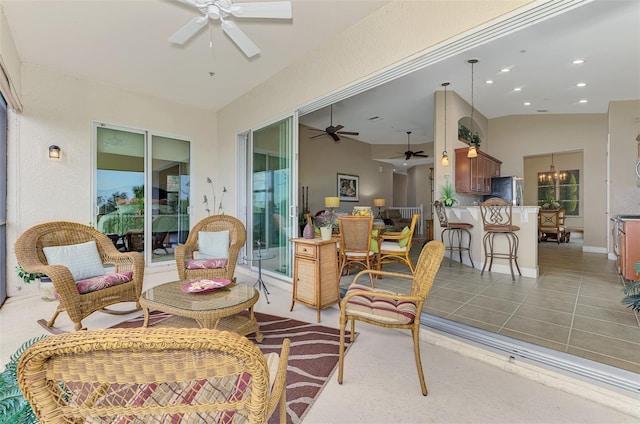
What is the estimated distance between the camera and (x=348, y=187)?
940 centimetres

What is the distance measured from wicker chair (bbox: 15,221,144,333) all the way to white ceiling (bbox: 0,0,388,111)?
7.10ft

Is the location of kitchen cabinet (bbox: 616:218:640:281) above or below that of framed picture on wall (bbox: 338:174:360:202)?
below

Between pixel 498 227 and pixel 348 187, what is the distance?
220 inches

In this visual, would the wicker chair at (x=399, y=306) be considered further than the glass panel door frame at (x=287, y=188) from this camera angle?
No

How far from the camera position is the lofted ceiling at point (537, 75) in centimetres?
343

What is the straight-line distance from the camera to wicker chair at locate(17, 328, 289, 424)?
625 mm

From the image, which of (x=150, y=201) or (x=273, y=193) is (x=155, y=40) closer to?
(x=273, y=193)

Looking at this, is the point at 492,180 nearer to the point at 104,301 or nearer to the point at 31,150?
the point at 104,301

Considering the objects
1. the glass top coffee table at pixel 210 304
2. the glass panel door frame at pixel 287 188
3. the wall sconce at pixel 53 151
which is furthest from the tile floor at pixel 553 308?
the wall sconce at pixel 53 151

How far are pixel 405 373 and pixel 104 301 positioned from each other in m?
2.75

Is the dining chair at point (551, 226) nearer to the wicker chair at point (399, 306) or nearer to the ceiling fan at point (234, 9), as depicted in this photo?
the wicker chair at point (399, 306)

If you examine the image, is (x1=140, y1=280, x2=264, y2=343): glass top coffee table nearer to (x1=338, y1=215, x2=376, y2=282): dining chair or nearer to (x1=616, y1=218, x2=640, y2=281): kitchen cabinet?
(x1=338, y1=215, x2=376, y2=282): dining chair

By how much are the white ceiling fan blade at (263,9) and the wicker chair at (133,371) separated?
2.45m

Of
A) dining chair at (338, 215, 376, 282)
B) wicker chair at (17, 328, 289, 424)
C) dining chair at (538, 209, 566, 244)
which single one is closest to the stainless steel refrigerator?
dining chair at (538, 209, 566, 244)
